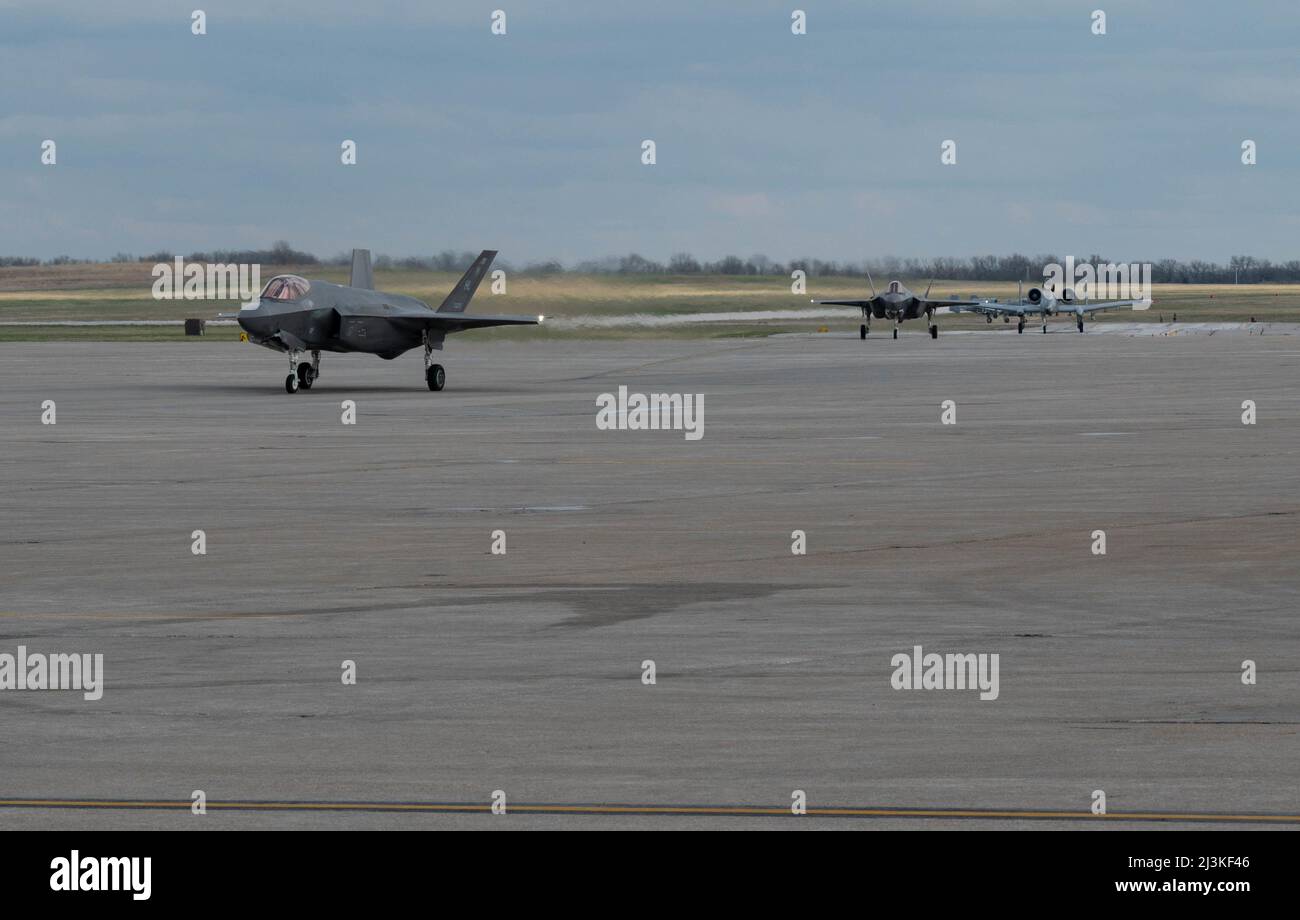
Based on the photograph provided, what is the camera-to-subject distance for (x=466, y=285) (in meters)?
58.0

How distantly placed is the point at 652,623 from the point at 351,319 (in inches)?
1496

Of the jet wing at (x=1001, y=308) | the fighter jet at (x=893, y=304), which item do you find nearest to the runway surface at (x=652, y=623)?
the fighter jet at (x=893, y=304)

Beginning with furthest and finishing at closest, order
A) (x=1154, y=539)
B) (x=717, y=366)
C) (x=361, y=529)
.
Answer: (x=717, y=366) → (x=361, y=529) → (x=1154, y=539)

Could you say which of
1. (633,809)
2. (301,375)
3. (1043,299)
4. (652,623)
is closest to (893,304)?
(1043,299)

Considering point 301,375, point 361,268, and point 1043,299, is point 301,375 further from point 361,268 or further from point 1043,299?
point 1043,299

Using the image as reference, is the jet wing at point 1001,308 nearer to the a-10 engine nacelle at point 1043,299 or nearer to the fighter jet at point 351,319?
the a-10 engine nacelle at point 1043,299

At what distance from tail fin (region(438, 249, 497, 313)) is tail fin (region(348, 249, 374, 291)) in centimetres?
282

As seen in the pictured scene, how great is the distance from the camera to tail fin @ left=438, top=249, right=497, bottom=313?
57.8 m

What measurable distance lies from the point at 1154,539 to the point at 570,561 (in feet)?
19.7

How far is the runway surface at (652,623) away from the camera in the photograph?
973 centimetres

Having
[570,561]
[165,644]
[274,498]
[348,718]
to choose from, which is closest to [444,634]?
[165,644]

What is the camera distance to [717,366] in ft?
233

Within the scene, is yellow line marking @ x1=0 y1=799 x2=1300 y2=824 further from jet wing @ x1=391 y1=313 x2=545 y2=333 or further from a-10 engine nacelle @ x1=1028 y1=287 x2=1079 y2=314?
a-10 engine nacelle @ x1=1028 y1=287 x2=1079 y2=314
